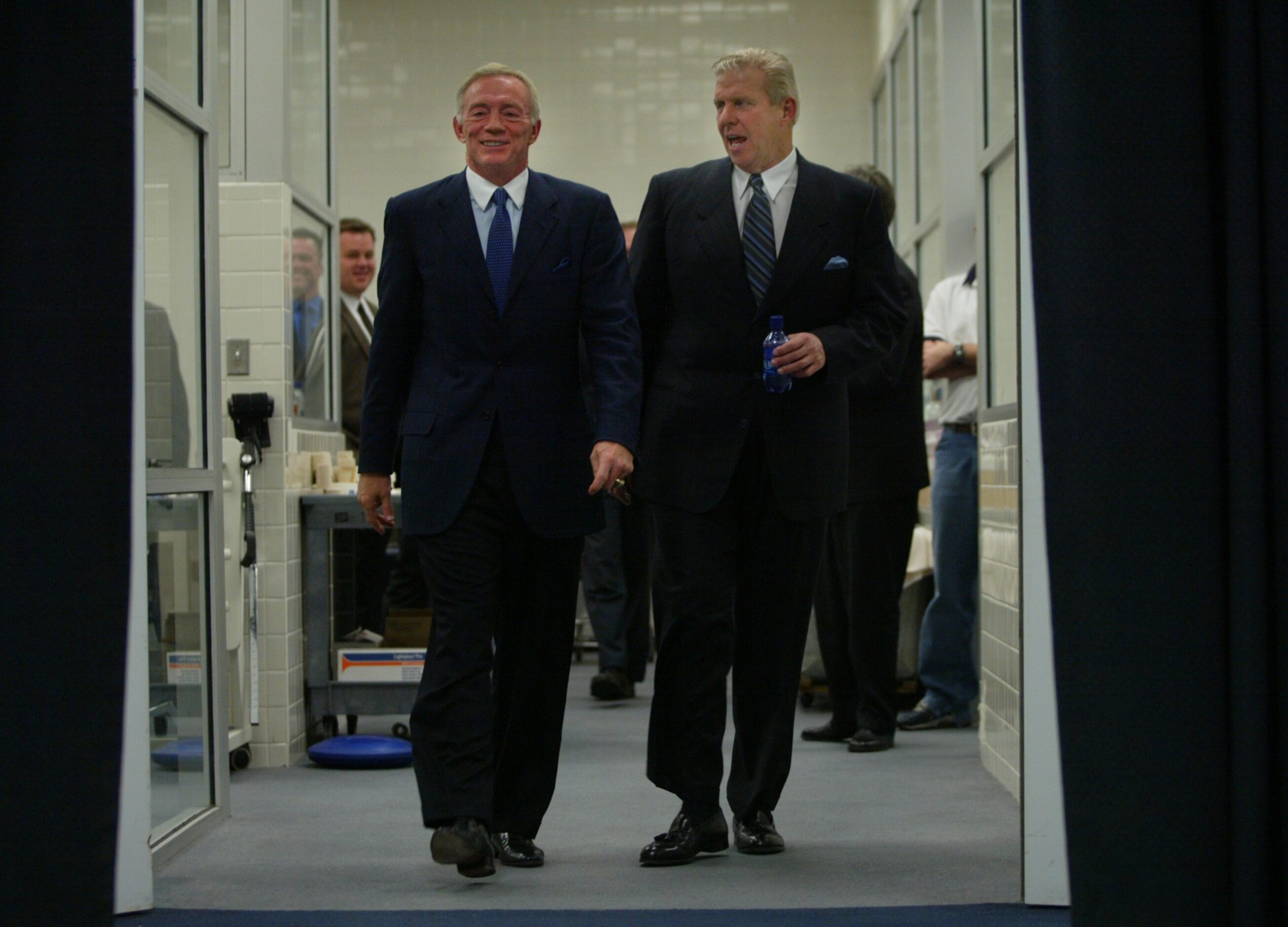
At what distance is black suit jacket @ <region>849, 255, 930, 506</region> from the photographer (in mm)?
4828

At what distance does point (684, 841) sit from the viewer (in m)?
3.23

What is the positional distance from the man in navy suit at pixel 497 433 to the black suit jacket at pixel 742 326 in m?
0.14

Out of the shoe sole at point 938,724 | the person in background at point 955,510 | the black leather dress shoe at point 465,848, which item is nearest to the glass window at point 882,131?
the person in background at point 955,510

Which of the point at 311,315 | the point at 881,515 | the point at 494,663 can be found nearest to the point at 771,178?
the point at 494,663

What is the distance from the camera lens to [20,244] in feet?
6.31

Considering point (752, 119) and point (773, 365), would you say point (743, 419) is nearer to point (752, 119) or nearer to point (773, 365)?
point (773, 365)

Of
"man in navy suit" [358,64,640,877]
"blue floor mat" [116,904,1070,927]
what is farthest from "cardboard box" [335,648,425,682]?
"blue floor mat" [116,904,1070,927]

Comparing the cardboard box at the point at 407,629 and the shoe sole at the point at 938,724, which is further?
the shoe sole at the point at 938,724

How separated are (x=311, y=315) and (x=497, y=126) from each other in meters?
2.31

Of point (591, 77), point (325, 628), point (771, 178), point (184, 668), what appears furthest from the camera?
point (591, 77)

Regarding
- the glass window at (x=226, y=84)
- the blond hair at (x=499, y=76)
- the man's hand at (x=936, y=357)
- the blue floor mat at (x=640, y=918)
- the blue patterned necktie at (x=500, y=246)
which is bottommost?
the blue floor mat at (x=640, y=918)

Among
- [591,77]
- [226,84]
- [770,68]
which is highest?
[591,77]

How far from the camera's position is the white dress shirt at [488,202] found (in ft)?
10.4

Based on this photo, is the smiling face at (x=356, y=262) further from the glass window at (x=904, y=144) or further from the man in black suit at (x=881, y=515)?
the glass window at (x=904, y=144)
